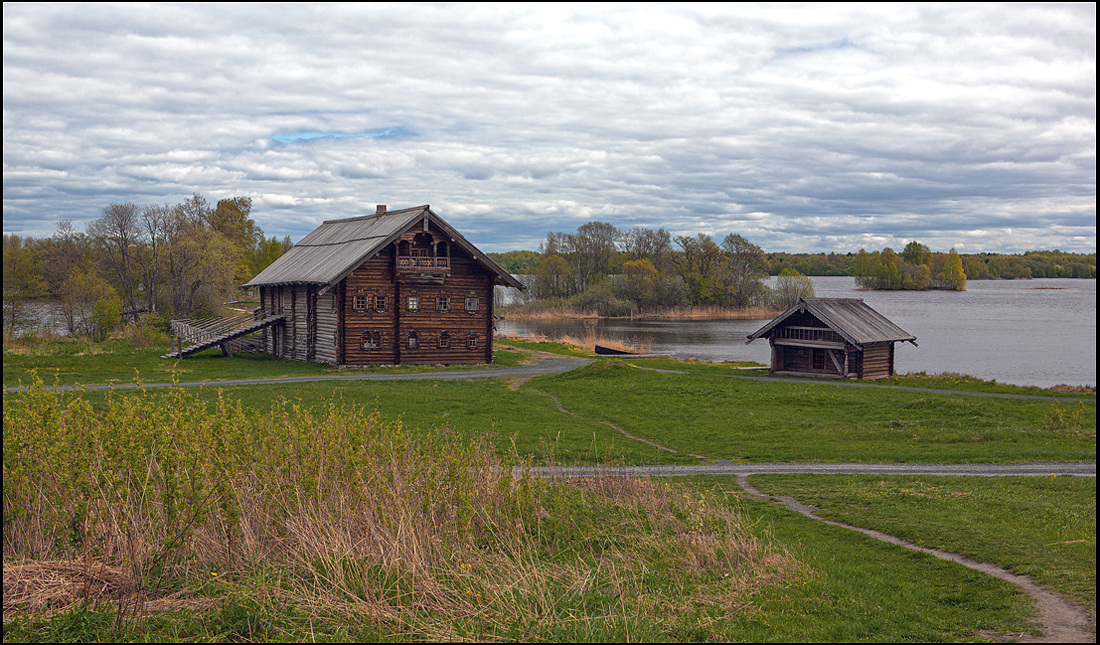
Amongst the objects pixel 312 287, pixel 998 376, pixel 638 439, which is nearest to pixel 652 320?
pixel 998 376

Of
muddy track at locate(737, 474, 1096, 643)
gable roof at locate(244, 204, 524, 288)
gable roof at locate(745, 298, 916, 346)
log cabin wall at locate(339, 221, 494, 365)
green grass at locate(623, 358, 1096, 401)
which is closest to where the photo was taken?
muddy track at locate(737, 474, 1096, 643)

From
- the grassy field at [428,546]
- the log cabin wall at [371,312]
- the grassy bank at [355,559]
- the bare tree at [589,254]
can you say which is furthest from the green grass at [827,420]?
the bare tree at [589,254]

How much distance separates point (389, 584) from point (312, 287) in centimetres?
3810

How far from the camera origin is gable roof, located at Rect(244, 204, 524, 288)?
42.5 metres

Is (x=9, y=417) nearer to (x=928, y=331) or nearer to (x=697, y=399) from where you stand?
(x=697, y=399)

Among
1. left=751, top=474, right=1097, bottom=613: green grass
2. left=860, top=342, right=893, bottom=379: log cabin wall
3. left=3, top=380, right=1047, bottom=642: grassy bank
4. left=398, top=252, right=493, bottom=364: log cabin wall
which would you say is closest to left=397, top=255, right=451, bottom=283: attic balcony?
left=398, top=252, right=493, bottom=364: log cabin wall

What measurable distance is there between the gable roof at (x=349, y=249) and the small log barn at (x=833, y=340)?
15967mm

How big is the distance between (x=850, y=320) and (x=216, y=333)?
36.2m

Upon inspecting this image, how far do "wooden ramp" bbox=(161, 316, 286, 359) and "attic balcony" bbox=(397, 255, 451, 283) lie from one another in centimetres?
944

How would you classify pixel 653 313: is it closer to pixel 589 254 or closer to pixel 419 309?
pixel 589 254

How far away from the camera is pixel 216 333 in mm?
46469

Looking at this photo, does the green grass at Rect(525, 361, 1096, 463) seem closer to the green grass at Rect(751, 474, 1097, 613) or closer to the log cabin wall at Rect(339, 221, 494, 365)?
the green grass at Rect(751, 474, 1097, 613)

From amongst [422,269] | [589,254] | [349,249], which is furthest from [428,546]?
[589,254]

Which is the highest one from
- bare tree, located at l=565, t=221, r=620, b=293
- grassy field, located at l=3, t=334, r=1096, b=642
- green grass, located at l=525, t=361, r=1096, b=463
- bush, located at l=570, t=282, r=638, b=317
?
bare tree, located at l=565, t=221, r=620, b=293
